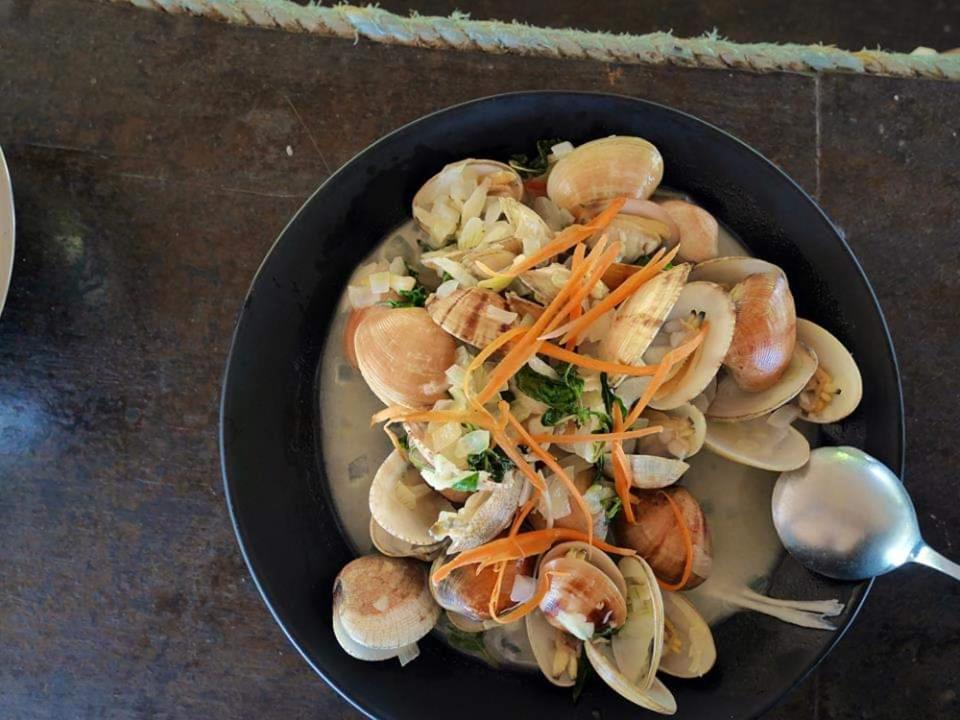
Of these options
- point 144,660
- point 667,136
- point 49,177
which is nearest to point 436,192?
point 667,136

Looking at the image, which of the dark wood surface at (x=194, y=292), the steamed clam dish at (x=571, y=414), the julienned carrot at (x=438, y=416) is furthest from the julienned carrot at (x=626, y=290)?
the dark wood surface at (x=194, y=292)

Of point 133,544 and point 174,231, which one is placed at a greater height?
point 174,231

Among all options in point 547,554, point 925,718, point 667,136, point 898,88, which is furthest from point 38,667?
point 898,88

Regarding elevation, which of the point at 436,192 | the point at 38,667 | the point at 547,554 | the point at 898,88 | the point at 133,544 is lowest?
the point at 38,667

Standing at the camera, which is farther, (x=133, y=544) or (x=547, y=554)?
(x=133, y=544)

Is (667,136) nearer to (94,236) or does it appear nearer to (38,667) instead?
(94,236)

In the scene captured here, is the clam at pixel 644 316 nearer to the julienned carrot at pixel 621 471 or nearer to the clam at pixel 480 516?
the julienned carrot at pixel 621 471
